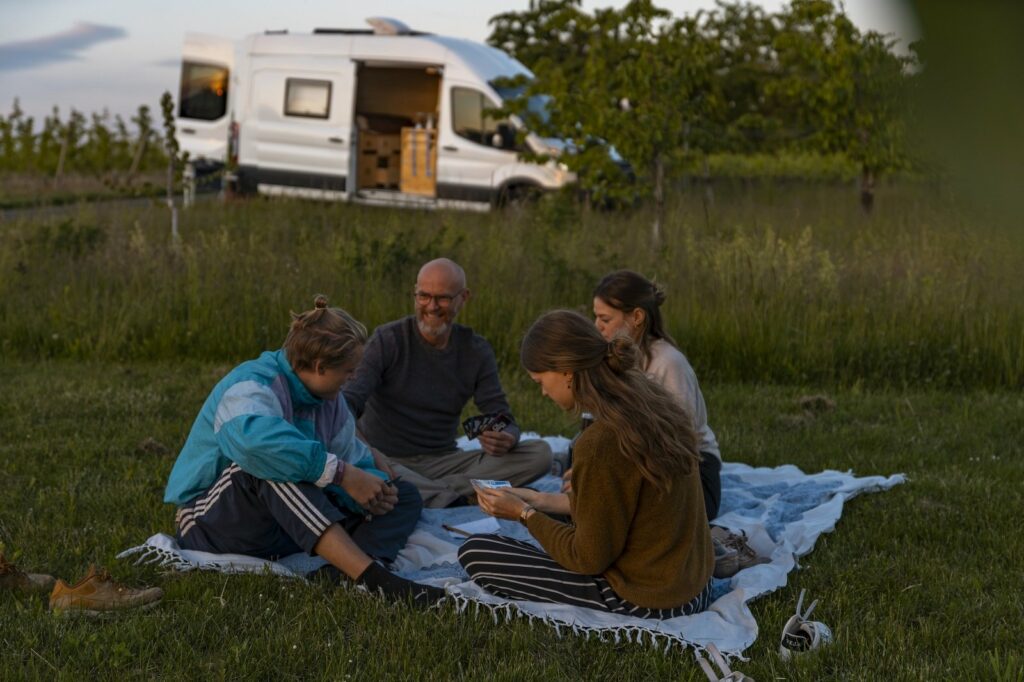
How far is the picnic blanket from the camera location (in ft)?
12.9

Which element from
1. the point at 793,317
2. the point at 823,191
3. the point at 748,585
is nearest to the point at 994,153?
the point at 748,585

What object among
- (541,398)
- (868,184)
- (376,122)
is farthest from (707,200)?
(868,184)

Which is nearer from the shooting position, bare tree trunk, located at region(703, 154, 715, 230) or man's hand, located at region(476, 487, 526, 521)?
man's hand, located at region(476, 487, 526, 521)

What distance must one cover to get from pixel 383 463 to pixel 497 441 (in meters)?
0.56

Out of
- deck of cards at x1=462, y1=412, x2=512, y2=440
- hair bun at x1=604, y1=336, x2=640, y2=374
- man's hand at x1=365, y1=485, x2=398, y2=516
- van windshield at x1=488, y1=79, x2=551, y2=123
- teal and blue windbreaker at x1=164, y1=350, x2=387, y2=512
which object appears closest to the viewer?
hair bun at x1=604, y1=336, x2=640, y2=374

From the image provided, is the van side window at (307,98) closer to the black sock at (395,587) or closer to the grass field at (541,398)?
the grass field at (541,398)

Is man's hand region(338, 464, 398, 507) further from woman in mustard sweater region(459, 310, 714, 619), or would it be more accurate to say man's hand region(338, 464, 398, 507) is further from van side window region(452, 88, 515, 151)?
van side window region(452, 88, 515, 151)

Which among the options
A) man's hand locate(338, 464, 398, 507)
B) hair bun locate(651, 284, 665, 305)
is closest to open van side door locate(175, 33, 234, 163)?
hair bun locate(651, 284, 665, 305)

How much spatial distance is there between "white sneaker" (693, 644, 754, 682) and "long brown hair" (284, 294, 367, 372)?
66.6 inches

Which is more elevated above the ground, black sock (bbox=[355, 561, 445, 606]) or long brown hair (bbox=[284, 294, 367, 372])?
long brown hair (bbox=[284, 294, 367, 372])

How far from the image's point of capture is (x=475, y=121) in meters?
15.7

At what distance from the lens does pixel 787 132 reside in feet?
4.02

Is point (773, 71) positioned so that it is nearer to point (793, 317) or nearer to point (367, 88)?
point (793, 317)

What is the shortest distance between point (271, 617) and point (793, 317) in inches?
212
